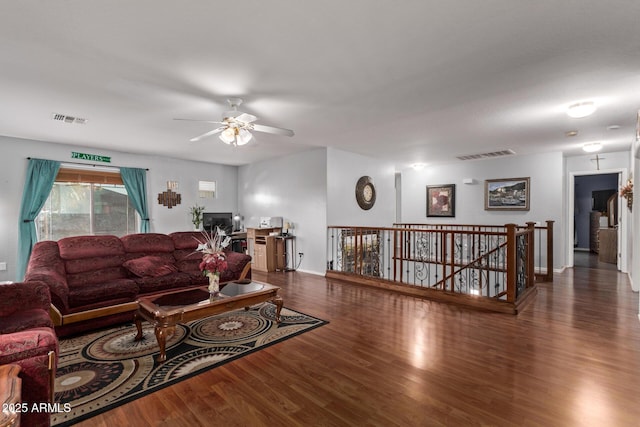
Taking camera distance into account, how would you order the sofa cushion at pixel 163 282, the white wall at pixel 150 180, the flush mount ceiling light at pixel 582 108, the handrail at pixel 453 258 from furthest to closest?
the white wall at pixel 150 180 → the handrail at pixel 453 258 → the sofa cushion at pixel 163 282 → the flush mount ceiling light at pixel 582 108

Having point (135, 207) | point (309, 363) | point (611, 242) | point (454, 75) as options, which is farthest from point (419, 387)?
point (611, 242)

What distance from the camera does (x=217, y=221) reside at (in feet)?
26.0

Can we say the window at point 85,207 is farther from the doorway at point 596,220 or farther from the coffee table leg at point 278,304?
the doorway at point 596,220

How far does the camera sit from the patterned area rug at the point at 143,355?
2.14 meters

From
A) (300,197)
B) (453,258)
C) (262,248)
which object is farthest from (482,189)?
(262,248)

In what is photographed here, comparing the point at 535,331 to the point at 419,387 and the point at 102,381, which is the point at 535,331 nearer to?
the point at 419,387

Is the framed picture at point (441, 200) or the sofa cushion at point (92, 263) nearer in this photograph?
the sofa cushion at point (92, 263)

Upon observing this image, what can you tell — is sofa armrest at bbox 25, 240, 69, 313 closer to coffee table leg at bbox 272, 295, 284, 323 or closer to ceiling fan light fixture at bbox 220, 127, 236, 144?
coffee table leg at bbox 272, 295, 284, 323

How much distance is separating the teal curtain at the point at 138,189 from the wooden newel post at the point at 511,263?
23.7 ft

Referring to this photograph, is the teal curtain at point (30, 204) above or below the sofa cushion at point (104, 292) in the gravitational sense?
above

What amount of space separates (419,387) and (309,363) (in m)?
0.93

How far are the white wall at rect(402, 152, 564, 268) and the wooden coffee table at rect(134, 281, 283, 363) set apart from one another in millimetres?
6168

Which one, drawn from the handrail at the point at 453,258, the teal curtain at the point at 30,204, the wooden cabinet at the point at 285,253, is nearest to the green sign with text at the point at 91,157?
the teal curtain at the point at 30,204

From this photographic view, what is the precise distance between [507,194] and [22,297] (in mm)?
8464
